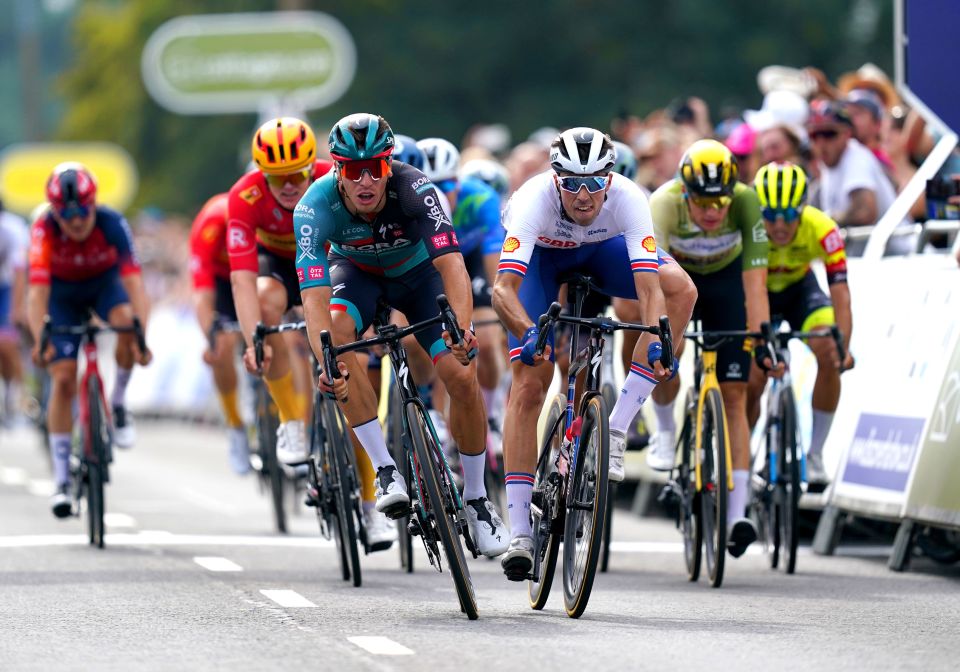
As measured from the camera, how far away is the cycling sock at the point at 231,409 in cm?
1578

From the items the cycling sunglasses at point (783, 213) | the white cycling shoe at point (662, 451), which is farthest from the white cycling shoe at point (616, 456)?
the cycling sunglasses at point (783, 213)

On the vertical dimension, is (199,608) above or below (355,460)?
below

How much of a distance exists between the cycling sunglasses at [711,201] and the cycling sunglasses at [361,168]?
2.09 metres

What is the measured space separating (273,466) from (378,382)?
5.61ft

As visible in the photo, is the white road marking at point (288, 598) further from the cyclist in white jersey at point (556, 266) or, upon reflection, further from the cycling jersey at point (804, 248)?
the cycling jersey at point (804, 248)

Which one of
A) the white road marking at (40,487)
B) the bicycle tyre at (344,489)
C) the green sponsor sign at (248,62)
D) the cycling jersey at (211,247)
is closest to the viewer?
the bicycle tyre at (344,489)

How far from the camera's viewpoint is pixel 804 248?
493 inches

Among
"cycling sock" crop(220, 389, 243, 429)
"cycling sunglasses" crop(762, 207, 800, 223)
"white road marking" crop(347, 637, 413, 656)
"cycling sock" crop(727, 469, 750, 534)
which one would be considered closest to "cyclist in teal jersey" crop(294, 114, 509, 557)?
"white road marking" crop(347, 637, 413, 656)

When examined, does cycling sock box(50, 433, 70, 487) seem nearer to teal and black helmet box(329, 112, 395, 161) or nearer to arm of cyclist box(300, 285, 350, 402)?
arm of cyclist box(300, 285, 350, 402)

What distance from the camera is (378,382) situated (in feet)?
44.1

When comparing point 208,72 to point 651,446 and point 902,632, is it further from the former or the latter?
point 902,632

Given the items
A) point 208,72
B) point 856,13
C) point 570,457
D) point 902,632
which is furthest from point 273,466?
point 856,13

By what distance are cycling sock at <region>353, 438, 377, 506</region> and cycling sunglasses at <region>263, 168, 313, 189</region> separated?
160cm

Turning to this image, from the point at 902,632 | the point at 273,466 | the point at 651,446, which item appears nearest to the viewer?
the point at 902,632
